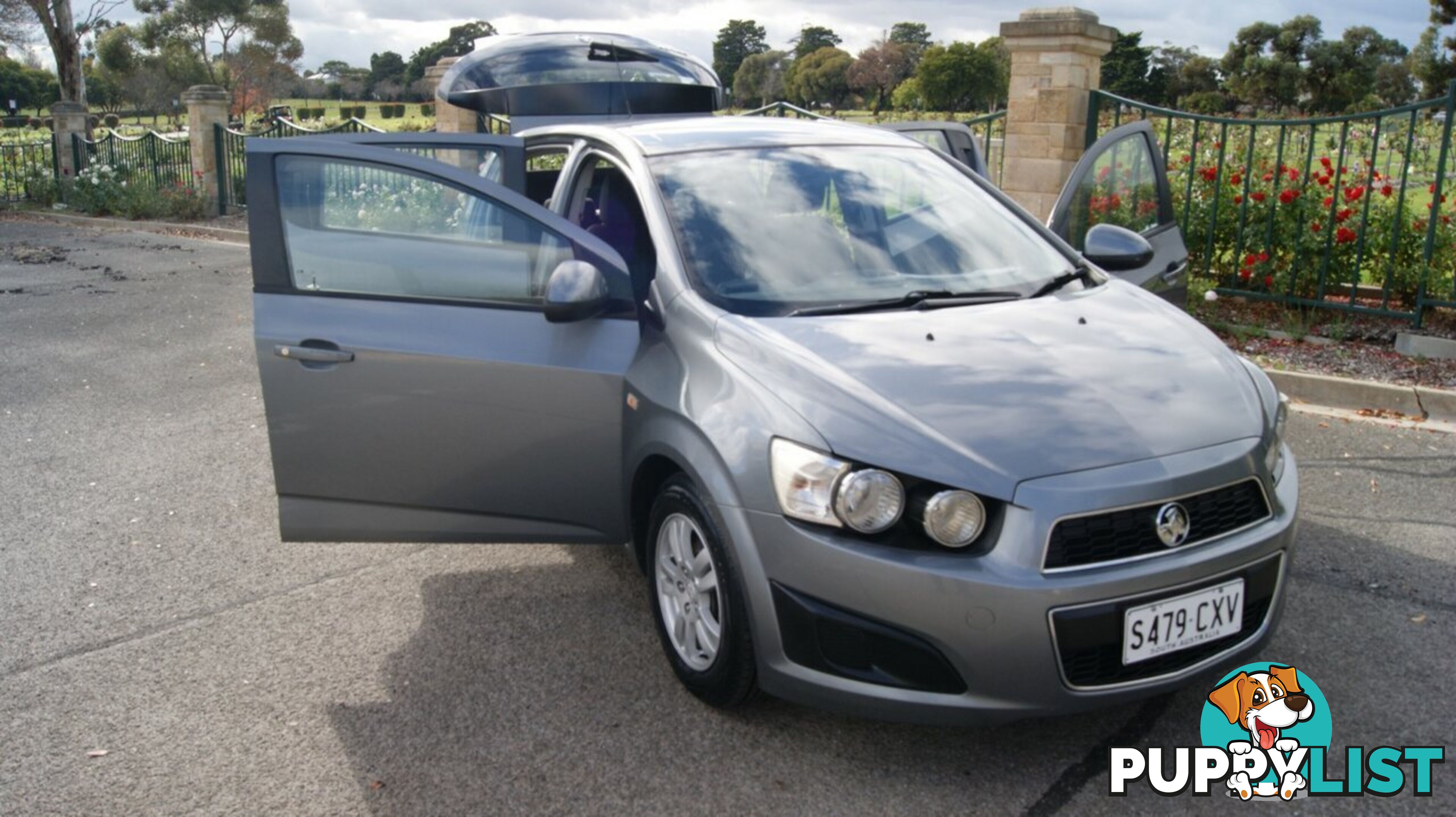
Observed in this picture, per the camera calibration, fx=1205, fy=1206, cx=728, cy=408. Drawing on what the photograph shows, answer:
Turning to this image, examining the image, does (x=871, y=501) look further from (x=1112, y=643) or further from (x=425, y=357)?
(x=425, y=357)

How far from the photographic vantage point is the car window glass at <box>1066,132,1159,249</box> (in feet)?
18.0

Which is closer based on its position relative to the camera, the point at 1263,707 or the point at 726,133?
the point at 1263,707

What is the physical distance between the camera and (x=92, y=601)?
439 centimetres

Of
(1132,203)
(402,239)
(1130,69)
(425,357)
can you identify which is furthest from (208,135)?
(1130,69)

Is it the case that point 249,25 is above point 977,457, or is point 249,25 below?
above

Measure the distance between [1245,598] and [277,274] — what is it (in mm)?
3057

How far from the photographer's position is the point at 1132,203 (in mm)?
5820

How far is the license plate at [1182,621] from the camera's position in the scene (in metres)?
2.87

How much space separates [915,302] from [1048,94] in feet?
23.8

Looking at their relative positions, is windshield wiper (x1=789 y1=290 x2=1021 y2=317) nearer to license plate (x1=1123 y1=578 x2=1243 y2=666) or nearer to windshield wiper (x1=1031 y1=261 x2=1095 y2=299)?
windshield wiper (x1=1031 y1=261 x2=1095 y2=299)

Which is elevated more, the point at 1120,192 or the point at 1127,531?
the point at 1120,192

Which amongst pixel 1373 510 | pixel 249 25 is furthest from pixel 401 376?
pixel 249 25

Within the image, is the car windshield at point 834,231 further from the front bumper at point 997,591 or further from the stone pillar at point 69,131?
the stone pillar at point 69,131

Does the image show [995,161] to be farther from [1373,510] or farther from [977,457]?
[977,457]
